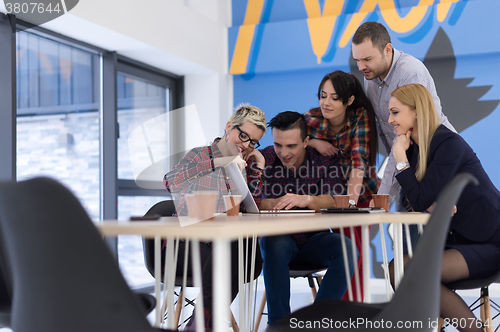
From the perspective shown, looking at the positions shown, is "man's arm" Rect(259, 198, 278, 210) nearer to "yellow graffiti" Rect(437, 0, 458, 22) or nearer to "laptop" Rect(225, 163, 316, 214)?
"laptop" Rect(225, 163, 316, 214)

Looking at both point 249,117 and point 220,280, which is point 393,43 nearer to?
point 249,117

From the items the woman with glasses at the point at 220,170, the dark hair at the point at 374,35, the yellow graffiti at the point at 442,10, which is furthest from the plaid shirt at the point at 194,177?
the yellow graffiti at the point at 442,10

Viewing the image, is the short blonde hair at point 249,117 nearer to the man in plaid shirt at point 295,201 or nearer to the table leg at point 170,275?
the man in plaid shirt at point 295,201

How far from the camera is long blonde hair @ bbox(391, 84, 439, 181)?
1909 millimetres

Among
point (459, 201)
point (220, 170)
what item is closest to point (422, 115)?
point (459, 201)

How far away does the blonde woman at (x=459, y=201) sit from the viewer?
69.1 inches

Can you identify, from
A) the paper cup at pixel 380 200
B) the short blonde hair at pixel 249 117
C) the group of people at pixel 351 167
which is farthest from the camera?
the short blonde hair at pixel 249 117

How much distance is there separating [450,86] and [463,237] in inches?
109

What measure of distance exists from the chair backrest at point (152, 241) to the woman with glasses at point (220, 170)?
0.55 feet

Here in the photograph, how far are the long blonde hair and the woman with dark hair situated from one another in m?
0.51

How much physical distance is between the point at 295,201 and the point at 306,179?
486mm

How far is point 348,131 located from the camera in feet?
8.43

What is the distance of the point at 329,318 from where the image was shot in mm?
1146

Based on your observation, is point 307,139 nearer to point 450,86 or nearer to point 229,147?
point 229,147
